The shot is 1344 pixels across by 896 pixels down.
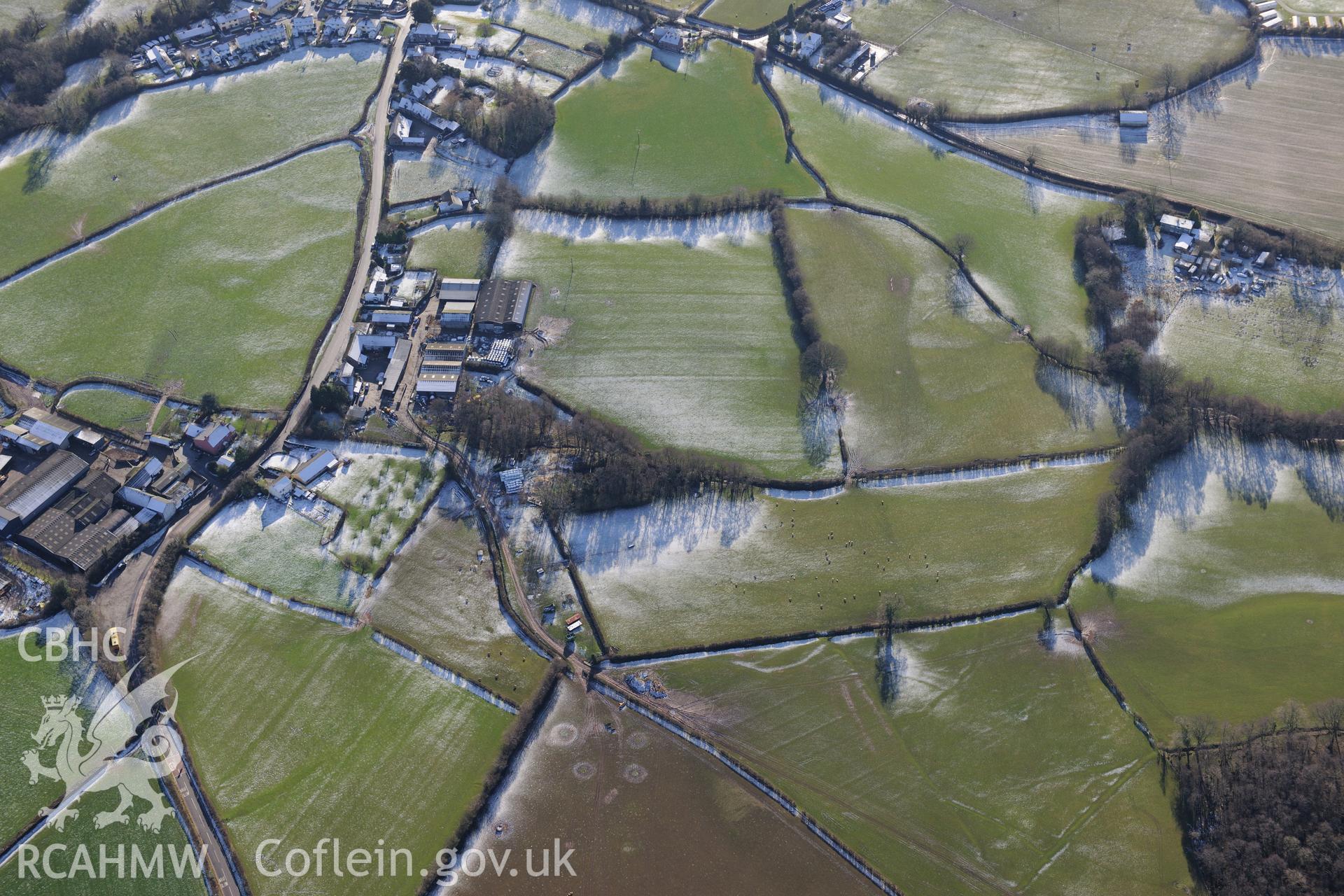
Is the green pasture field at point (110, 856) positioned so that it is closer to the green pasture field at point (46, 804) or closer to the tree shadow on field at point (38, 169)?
the green pasture field at point (46, 804)

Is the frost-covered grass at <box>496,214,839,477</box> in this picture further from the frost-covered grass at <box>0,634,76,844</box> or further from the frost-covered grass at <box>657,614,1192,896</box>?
the frost-covered grass at <box>0,634,76,844</box>

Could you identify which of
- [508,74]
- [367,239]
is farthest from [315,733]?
[508,74]

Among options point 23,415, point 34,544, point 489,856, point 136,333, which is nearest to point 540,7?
point 136,333

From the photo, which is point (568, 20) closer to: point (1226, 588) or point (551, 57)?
point (551, 57)

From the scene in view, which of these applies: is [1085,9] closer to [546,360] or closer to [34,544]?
[546,360]

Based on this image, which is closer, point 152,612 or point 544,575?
point 152,612

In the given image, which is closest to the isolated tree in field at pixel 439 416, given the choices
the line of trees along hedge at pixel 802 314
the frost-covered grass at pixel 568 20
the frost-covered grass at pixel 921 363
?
the line of trees along hedge at pixel 802 314
